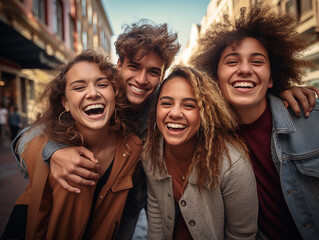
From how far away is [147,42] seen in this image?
2.08m

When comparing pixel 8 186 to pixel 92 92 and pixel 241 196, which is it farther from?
pixel 241 196

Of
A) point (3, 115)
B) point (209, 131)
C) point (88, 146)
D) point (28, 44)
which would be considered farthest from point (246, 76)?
point (3, 115)

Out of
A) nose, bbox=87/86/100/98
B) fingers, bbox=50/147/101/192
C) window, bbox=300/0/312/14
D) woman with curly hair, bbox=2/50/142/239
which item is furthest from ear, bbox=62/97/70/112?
window, bbox=300/0/312/14

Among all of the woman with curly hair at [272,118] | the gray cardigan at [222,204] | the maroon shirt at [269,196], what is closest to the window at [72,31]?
the woman with curly hair at [272,118]

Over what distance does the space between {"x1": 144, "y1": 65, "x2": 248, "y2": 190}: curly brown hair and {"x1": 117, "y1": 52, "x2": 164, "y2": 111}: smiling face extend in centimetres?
46

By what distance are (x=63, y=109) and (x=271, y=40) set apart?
2.24m

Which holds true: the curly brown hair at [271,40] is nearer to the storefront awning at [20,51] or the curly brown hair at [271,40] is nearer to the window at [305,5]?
the window at [305,5]

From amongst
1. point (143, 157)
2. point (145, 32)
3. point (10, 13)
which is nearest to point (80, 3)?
point (10, 13)

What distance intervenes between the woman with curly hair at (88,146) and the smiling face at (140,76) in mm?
179

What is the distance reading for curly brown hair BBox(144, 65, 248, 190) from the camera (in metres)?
1.53

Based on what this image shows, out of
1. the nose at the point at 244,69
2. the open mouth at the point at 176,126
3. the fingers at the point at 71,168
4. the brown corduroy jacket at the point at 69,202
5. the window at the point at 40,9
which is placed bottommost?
the brown corduroy jacket at the point at 69,202

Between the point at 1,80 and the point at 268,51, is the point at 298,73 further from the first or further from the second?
the point at 1,80

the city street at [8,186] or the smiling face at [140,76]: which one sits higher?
the smiling face at [140,76]

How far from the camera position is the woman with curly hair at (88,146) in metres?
1.51
